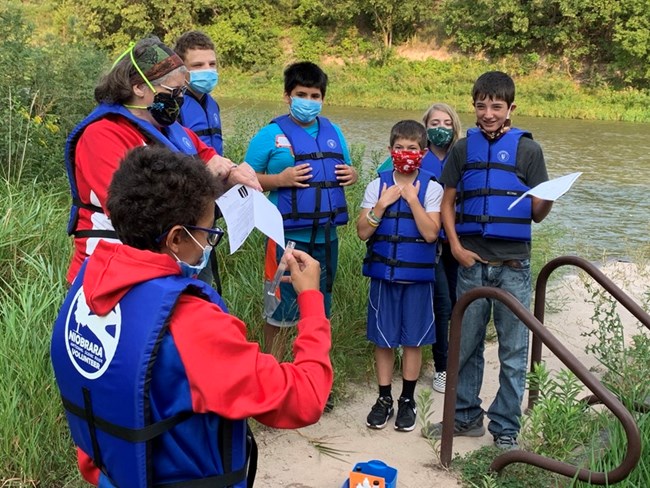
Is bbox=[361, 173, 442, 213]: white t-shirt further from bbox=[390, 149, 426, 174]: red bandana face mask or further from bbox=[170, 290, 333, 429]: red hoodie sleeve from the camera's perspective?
bbox=[170, 290, 333, 429]: red hoodie sleeve

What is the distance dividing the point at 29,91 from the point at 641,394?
5.94 metres

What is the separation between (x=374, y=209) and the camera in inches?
152

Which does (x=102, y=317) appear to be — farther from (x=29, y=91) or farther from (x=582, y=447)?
(x=29, y=91)

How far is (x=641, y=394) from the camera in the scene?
322cm

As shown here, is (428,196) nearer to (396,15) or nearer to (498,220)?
(498,220)

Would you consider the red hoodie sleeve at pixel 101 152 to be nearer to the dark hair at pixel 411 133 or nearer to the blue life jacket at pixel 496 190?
the dark hair at pixel 411 133

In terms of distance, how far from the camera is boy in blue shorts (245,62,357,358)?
13.1ft

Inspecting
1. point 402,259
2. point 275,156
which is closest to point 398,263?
point 402,259

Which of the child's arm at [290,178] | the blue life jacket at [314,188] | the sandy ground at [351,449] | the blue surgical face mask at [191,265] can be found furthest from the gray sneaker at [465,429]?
the blue surgical face mask at [191,265]

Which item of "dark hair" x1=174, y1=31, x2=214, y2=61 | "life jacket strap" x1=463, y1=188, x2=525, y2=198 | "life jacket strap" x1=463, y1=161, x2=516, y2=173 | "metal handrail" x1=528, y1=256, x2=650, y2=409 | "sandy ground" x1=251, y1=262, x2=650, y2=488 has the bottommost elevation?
"sandy ground" x1=251, y1=262, x2=650, y2=488

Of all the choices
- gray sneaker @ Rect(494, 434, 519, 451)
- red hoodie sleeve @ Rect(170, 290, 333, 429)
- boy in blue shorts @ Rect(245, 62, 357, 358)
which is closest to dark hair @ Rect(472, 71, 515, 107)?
boy in blue shorts @ Rect(245, 62, 357, 358)

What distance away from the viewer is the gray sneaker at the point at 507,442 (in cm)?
358

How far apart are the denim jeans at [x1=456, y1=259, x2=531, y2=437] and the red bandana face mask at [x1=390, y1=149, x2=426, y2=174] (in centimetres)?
65

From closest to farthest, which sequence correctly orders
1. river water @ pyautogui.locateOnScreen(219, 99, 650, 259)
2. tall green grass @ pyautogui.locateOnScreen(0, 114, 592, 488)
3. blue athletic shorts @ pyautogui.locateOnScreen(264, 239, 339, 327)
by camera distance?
1. tall green grass @ pyautogui.locateOnScreen(0, 114, 592, 488)
2. blue athletic shorts @ pyautogui.locateOnScreen(264, 239, 339, 327)
3. river water @ pyautogui.locateOnScreen(219, 99, 650, 259)
